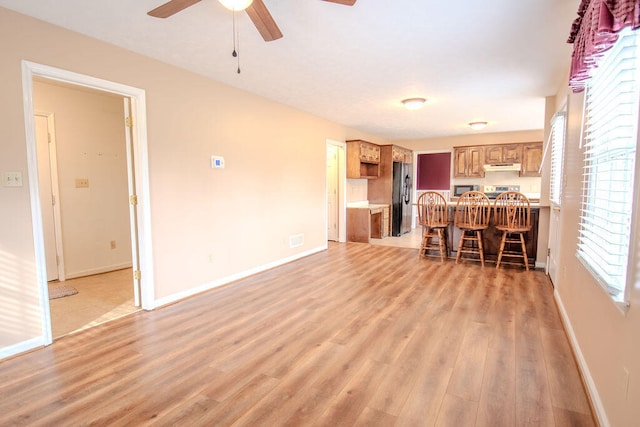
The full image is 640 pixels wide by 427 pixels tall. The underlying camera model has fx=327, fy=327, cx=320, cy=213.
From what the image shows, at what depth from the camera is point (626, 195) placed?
4.83 feet

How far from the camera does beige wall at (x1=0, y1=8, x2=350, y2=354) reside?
231 centimetres

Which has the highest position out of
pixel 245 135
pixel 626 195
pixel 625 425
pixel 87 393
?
pixel 245 135

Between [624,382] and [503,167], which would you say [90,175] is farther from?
[503,167]

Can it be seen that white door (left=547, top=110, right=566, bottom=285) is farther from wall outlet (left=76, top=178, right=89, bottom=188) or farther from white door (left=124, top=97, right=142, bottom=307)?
wall outlet (left=76, top=178, right=89, bottom=188)

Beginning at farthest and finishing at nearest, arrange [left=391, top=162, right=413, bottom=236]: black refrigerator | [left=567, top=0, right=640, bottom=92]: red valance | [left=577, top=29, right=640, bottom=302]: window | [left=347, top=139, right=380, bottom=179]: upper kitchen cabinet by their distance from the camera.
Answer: [left=391, top=162, right=413, bottom=236]: black refrigerator, [left=347, top=139, right=380, bottom=179]: upper kitchen cabinet, [left=577, top=29, right=640, bottom=302]: window, [left=567, top=0, right=640, bottom=92]: red valance

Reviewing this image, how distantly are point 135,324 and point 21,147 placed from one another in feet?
5.32

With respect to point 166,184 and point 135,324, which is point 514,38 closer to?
point 166,184

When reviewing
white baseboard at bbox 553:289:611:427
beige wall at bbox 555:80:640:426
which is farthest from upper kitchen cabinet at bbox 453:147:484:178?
white baseboard at bbox 553:289:611:427

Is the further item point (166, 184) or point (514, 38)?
point (166, 184)

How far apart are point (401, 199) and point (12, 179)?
6.76 m

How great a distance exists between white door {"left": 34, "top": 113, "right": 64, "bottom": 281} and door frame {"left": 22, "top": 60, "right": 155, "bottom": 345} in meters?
1.87

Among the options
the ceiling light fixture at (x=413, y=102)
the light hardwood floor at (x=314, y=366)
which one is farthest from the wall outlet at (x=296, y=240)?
the ceiling light fixture at (x=413, y=102)

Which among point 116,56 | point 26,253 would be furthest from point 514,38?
point 26,253

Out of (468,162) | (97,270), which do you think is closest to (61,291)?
(97,270)
